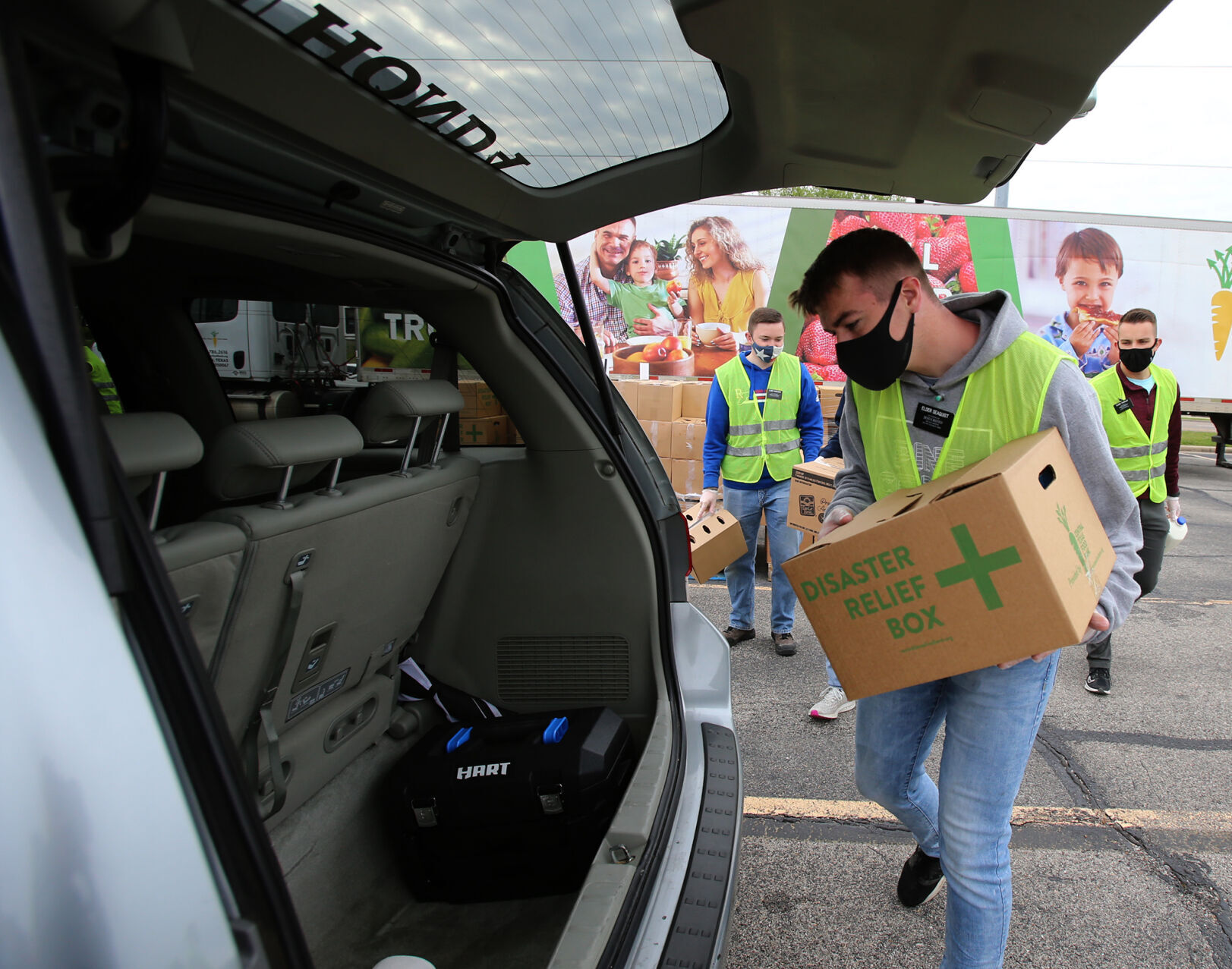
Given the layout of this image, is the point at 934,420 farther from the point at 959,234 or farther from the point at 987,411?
the point at 959,234

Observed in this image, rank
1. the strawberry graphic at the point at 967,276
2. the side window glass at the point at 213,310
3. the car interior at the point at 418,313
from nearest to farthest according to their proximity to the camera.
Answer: the car interior at the point at 418,313 → the side window glass at the point at 213,310 → the strawberry graphic at the point at 967,276

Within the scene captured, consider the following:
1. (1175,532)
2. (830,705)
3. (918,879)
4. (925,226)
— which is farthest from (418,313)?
(925,226)

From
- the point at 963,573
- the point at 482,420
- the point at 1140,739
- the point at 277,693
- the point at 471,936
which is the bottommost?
the point at 1140,739

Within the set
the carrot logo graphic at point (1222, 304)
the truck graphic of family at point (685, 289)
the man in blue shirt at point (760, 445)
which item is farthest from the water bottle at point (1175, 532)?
the carrot logo graphic at point (1222, 304)

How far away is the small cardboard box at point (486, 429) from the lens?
3.38m

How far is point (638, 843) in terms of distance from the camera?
5.60 feet

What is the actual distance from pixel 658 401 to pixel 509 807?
498 cm

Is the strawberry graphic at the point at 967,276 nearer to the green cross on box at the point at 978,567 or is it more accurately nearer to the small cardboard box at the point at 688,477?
the small cardboard box at the point at 688,477

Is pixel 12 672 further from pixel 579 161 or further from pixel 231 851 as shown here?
pixel 579 161

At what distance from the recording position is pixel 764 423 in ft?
14.2

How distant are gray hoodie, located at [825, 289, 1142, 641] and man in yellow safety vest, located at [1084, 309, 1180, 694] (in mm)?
2404

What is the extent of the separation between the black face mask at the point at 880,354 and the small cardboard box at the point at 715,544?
214cm

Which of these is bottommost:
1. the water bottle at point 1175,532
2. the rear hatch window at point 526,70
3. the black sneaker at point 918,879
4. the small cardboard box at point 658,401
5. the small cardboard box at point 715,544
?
the black sneaker at point 918,879

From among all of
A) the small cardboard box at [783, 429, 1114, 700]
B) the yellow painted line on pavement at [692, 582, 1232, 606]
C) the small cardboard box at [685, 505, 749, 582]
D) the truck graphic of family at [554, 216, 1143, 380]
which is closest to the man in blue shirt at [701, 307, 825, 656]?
the small cardboard box at [685, 505, 749, 582]
